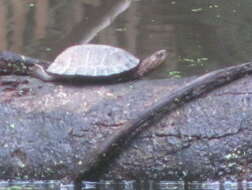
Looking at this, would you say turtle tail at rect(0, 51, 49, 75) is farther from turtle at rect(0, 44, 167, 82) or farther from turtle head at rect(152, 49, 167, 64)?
turtle head at rect(152, 49, 167, 64)

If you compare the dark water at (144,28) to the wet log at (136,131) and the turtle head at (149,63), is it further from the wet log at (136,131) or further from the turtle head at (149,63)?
the wet log at (136,131)

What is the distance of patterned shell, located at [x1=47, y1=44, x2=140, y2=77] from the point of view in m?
4.14

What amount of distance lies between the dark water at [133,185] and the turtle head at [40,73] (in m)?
0.82

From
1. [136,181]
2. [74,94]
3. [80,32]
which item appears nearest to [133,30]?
[80,32]

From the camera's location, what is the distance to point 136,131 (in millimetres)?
3670

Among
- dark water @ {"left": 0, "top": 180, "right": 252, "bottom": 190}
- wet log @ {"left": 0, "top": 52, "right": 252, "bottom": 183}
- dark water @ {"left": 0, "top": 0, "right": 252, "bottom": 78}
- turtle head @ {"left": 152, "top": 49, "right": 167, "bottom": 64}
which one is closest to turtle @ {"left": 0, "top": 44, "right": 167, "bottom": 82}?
wet log @ {"left": 0, "top": 52, "right": 252, "bottom": 183}

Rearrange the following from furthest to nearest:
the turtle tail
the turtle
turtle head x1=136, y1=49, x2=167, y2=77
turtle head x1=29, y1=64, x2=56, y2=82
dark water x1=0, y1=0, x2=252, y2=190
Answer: dark water x1=0, y1=0, x2=252, y2=190, turtle head x1=136, y1=49, x2=167, y2=77, the turtle tail, turtle head x1=29, y1=64, x2=56, y2=82, the turtle

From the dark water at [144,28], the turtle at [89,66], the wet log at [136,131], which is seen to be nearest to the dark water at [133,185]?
the wet log at [136,131]

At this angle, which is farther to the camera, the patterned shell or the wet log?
the patterned shell

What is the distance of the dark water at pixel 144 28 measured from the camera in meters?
6.75

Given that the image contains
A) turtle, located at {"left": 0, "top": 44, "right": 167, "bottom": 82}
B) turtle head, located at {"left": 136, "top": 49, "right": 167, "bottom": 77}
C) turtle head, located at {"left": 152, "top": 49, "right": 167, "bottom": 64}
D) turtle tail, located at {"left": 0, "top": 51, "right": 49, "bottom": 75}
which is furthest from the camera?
turtle head, located at {"left": 152, "top": 49, "right": 167, "bottom": 64}

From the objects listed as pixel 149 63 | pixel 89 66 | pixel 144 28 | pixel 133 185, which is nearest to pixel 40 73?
pixel 89 66

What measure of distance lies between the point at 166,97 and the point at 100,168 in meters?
0.59

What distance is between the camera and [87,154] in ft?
12.0
